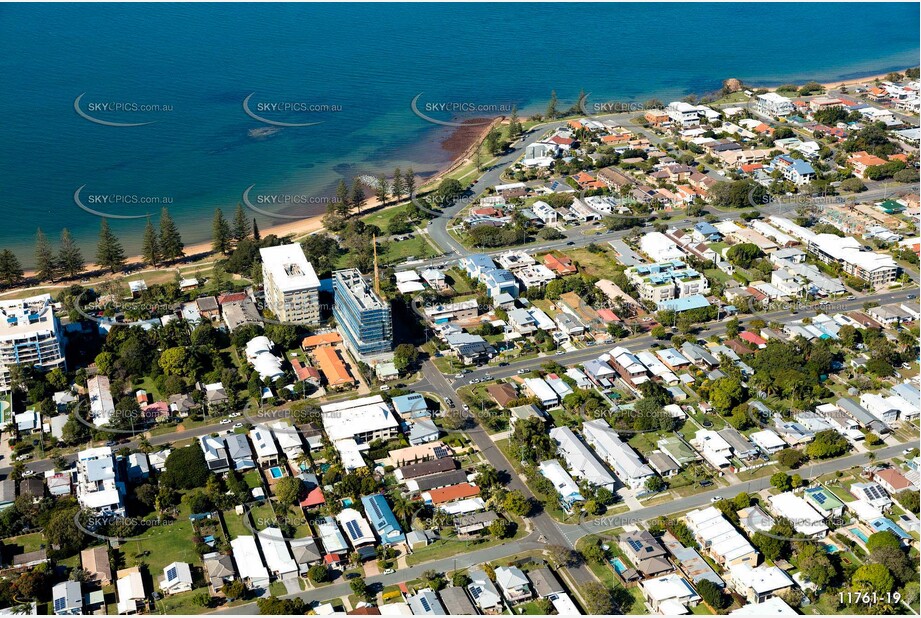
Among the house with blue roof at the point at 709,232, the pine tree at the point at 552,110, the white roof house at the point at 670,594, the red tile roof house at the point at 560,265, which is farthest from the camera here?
the pine tree at the point at 552,110

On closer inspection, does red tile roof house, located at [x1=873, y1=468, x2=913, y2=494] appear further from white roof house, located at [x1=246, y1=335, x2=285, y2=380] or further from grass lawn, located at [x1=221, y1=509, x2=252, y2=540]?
white roof house, located at [x1=246, y1=335, x2=285, y2=380]

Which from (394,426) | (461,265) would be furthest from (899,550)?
(461,265)

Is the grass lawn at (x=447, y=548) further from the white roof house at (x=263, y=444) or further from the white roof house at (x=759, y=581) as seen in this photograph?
the white roof house at (x=263, y=444)

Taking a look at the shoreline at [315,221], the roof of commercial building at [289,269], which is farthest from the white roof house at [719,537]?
the shoreline at [315,221]

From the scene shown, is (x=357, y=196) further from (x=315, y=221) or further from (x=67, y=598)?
(x=67, y=598)

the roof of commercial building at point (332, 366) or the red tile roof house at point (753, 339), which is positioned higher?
the roof of commercial building at point (332, 366)

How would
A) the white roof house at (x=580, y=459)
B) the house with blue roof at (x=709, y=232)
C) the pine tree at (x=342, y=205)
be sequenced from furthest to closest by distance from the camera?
1. the pine tree at (x=342, y=205)
2. the house with blue roof at (x=709, y=232)
3. the white roof house at (x=580, y=459)
